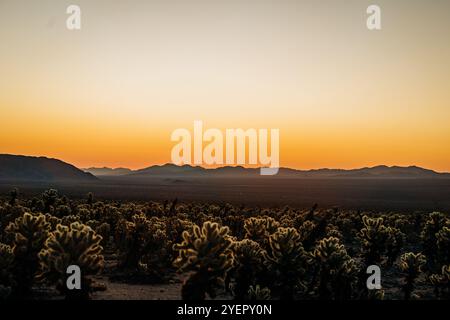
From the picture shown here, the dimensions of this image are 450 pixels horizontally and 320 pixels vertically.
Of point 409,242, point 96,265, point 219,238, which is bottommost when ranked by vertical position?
point 409,242

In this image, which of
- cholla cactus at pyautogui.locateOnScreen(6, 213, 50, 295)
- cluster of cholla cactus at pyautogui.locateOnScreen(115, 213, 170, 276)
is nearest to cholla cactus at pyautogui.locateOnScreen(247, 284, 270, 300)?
cluster of cholla cactus at pyautogui.locateOnScreen(115, 213, 170, 276)

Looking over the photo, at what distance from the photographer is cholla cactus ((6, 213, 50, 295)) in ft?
58.5

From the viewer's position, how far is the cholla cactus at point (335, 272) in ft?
56.9

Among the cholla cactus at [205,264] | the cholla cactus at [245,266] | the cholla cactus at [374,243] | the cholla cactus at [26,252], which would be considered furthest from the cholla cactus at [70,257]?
the cholla cactus at [374,243]

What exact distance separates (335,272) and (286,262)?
6.84 ft

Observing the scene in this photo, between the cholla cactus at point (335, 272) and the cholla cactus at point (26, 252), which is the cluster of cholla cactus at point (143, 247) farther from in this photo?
the cholla cactus at point (335, 272)

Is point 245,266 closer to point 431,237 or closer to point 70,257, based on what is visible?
point 70,257

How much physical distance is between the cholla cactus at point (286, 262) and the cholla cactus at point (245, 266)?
613 mm

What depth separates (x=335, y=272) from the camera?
58.4 ft

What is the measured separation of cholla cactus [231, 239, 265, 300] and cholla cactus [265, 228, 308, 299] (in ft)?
2.01
